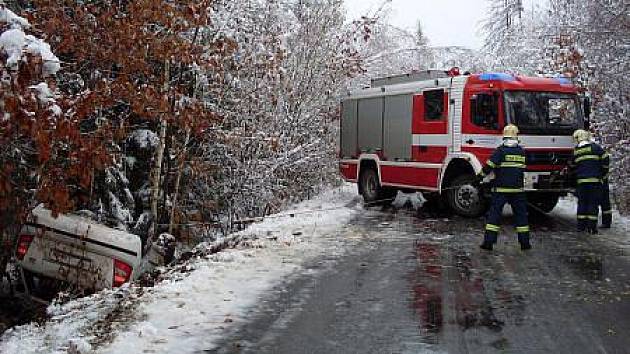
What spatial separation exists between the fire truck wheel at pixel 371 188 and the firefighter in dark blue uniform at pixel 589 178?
521cm

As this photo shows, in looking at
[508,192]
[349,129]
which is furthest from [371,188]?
[508,192]

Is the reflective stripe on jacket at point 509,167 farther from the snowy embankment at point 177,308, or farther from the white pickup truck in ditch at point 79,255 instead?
the white pickup truck in ditch at point 79,255

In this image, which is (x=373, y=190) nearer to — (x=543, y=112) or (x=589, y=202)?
(x=543, y=112)

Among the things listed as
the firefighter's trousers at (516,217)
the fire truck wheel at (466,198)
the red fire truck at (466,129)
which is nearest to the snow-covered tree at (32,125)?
the firefighter's trousers at (516,217)

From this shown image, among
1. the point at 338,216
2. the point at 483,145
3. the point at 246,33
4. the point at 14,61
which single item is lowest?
the point at 338,216

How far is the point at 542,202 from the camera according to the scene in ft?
45.8

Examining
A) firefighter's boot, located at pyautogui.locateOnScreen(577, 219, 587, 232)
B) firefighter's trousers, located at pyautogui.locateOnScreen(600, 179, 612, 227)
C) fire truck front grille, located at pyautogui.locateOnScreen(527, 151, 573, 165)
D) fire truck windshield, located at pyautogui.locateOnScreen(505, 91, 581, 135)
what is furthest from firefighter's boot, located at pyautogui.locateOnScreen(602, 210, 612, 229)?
fire truck windshield, located at pyautogui.locateOnScreen(505, 91, 581, 135)

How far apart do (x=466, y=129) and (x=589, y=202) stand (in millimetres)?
2706

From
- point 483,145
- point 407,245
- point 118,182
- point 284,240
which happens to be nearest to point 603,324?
point 407,245

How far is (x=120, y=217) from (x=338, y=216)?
4.29 meters

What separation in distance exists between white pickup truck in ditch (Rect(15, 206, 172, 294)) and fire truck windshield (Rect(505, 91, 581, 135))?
764 cm

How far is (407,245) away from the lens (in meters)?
10.3

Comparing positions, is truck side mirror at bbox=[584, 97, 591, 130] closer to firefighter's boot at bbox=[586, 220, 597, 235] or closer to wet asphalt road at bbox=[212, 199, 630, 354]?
firefighter's boot at bbox=[586, 220, 597, 235]

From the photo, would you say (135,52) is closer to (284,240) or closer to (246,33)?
(284,240)
